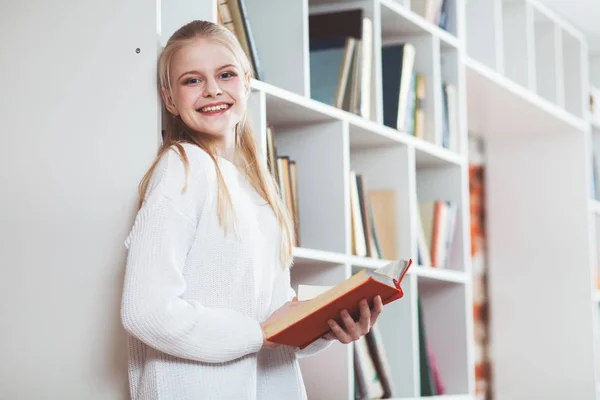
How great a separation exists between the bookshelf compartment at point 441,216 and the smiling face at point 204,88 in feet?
4.99

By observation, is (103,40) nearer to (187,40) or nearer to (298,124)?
(187,40)

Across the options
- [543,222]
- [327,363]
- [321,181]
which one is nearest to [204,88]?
[321,181]

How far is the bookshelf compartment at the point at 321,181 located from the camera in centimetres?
252

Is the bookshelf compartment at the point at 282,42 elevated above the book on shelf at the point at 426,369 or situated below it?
above

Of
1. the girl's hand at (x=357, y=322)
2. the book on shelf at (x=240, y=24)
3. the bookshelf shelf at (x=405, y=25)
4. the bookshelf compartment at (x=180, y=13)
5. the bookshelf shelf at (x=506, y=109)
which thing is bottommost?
the girl's hand at (x=357, y=322)

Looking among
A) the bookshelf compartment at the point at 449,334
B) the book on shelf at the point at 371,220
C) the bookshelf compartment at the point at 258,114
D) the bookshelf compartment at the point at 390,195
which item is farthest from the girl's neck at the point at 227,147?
the bookshelf compartment at the point at 449,334

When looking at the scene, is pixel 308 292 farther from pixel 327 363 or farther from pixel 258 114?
pixel 327 363

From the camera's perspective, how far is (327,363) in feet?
8.21

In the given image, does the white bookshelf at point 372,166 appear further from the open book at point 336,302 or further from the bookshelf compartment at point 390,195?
the open book at point 336,302

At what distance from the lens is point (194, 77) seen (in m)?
1.67

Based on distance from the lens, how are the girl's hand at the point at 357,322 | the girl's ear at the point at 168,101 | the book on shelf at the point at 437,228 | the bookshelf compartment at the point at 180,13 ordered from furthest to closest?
the book on shelf at the point at 437,228 → the bookshelf compartment at the point at 180,13 → the girl's ear at the point at 168,101 → the girl's hand at the point at 357,322

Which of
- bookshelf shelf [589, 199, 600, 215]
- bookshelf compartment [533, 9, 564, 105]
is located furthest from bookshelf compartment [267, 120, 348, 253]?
bookshelf shelf [589, 199, 600, 215]

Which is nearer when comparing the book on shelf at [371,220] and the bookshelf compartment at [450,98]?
the book on shelf at [371,220]

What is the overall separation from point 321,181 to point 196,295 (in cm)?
106
